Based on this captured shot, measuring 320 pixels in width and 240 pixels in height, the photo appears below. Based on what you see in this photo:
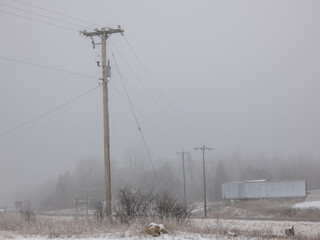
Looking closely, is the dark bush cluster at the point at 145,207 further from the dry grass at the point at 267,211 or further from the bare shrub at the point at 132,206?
the dry grass at the point at 267,211

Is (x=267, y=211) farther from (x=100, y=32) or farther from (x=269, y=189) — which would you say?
(x=100, y=32)

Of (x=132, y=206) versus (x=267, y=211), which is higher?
(x=132, y=206)

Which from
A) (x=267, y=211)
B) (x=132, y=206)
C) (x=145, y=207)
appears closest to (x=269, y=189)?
(x=267, y=211)

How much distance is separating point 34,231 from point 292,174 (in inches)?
6425

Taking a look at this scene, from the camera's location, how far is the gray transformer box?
6769cm

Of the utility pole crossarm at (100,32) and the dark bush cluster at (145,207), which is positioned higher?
the utility pole crossarm at (100,32)

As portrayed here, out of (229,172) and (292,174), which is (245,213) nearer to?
(229,172)

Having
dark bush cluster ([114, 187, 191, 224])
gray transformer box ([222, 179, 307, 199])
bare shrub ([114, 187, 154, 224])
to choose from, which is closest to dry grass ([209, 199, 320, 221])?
gray transformer box ([222, 179, 307, 199])

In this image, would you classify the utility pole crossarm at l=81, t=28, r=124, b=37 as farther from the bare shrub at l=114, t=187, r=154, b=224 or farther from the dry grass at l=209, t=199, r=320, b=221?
the dry grass at l=209, t=199, r=320, b=221

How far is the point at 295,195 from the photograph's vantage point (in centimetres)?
6769

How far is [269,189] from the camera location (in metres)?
69.0

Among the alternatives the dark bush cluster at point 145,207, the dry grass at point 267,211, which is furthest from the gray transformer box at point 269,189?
the dark bush cluster at point 145,207

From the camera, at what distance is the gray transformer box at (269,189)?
67688mm

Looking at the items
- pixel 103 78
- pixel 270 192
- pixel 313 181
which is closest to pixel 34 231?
pixel 103 78
